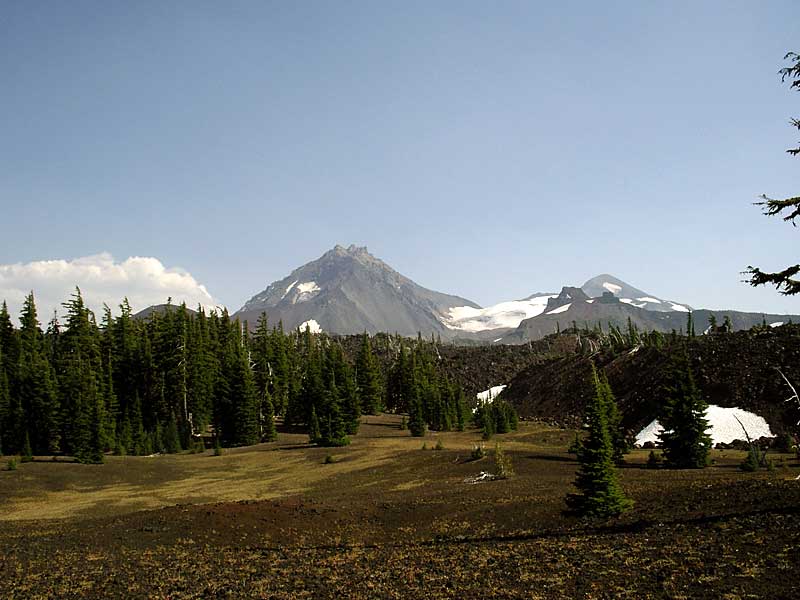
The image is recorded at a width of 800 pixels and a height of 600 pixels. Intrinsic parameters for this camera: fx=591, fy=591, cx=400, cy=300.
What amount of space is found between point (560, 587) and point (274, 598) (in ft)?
26.6

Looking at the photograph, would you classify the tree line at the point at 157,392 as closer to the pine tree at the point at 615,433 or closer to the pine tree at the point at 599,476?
the pine tree at the point at 615,433

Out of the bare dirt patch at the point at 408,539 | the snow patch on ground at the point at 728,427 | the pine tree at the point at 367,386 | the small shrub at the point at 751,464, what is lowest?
the snow patch on ground at the point at 728,427

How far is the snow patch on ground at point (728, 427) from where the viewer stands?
64.6 m

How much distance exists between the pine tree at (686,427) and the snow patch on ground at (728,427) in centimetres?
1890

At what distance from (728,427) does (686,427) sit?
92.4 feet

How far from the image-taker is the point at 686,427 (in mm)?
44281

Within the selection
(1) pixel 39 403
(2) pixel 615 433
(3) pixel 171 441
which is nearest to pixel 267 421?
(3) pixel 171 441

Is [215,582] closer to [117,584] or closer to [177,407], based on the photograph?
[117,584]

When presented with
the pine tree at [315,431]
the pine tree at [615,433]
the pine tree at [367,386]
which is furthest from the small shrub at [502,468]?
the pine tree at [367,386]

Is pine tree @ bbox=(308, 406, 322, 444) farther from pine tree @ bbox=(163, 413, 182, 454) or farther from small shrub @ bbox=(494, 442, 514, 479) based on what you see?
small shrub @ bbox=(494, 442, 514, 479)

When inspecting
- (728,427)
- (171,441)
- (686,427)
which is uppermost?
(171,441)

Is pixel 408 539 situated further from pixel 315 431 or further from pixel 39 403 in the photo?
pixel 39 403

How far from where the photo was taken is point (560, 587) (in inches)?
639

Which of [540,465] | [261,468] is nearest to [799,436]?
[540,465]
